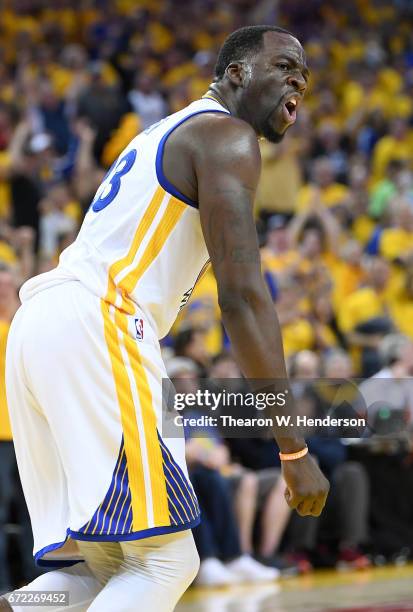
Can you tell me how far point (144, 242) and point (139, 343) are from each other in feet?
0.95

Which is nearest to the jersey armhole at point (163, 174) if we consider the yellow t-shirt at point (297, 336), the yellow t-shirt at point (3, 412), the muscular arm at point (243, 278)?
the muscular arm at point (243, 278)

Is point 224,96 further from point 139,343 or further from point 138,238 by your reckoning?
point 139,343

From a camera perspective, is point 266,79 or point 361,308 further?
point 361,308

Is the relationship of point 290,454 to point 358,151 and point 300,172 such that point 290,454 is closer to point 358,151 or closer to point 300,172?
point 300,172

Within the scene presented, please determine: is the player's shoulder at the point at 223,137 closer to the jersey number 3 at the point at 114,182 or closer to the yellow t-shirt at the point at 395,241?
the jersey number 3 at the point at 114,182

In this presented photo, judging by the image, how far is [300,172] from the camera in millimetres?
14922

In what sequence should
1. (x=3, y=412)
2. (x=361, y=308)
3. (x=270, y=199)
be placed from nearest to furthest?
1. (x=3, y=412)
2. (x=361, y=308)
3. (x=270, y=199)

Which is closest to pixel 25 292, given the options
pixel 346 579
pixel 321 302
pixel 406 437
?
pixel 346 579

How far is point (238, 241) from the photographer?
3.00m

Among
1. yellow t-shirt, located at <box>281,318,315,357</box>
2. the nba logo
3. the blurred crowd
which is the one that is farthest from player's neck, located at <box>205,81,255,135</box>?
yellow t-shirt, located at <box>281,318,315,357</box>

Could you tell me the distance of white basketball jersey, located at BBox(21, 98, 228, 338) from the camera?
125 inches

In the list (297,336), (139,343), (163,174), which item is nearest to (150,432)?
(139,343)

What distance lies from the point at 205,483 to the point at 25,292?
4905 mm

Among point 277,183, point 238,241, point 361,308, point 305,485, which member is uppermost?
point 277,183
